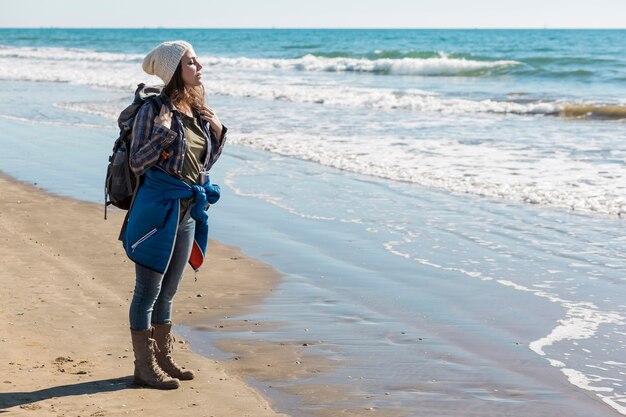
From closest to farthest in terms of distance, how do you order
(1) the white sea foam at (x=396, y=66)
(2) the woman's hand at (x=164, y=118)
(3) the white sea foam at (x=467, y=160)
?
(2) the woman's hand at (x=164, y=118), (3) the white sea foam at (x=467, y=160), (1) the white sea foam at (x=396, y=66)

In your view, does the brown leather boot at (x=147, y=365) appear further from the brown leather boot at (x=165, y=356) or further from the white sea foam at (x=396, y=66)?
the white sea foam at (x=396, y=66)

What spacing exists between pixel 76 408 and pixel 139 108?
1366 mm

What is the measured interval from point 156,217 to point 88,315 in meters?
1.66

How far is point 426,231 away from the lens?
870 cm

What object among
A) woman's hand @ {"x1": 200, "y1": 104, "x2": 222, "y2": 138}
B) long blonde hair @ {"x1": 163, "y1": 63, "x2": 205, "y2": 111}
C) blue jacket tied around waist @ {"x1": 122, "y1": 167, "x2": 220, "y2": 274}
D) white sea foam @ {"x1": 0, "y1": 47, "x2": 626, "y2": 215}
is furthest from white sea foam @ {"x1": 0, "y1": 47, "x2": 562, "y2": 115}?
blue jacket tied around waist @ {"x1": 122, "y1": 167, "x2": 220, "y2": 274}

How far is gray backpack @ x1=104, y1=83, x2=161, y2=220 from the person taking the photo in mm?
4312

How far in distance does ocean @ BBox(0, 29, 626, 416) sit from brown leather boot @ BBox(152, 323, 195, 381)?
1.25 feet

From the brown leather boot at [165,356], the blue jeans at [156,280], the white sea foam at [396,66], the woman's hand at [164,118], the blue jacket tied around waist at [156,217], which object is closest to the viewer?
the woman's hand at [164,118]

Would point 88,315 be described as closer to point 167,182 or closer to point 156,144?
point 167,182

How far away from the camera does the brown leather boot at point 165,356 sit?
15.5 feet

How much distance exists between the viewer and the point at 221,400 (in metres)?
4.45

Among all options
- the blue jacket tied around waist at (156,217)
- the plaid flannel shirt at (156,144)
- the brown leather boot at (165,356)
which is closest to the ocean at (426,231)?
the brown leather boot at (165,356)

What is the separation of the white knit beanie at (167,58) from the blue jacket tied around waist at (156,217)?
45 cm

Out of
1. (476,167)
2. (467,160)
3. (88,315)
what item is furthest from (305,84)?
(88,315)
